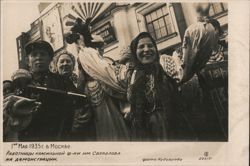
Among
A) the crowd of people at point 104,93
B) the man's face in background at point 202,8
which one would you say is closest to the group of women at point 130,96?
the crowd of people at point 104,93

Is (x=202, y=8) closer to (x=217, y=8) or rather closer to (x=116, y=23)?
(x=217, y=8)

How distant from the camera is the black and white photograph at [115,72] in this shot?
1040 mm

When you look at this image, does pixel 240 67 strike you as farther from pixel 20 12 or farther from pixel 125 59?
pixel 20 12

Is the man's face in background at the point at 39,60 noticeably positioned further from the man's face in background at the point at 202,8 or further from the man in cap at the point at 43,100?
the man's face in background at the point at 202,8

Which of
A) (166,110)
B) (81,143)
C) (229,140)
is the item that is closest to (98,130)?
(81,143)

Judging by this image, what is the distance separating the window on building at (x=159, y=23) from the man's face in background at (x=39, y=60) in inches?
Answer: 12.1

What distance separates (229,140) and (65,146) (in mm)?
479

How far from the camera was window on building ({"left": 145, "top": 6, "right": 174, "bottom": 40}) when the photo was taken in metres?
1.08

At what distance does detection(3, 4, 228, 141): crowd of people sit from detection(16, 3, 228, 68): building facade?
0.07 feet

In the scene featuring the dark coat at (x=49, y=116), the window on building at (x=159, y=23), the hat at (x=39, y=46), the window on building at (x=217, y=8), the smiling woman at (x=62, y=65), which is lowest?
the dark coat at (x=49, y=116)

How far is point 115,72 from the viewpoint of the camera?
42.2 inches

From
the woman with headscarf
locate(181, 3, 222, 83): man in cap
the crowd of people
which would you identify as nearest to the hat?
the crowd of people

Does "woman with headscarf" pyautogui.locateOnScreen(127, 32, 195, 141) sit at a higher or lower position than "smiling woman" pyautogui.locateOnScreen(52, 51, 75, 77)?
lower

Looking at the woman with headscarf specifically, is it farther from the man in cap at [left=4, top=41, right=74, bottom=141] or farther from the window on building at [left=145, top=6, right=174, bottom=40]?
the man in cap at [left=4, top=41, right=74, bottom=141]
